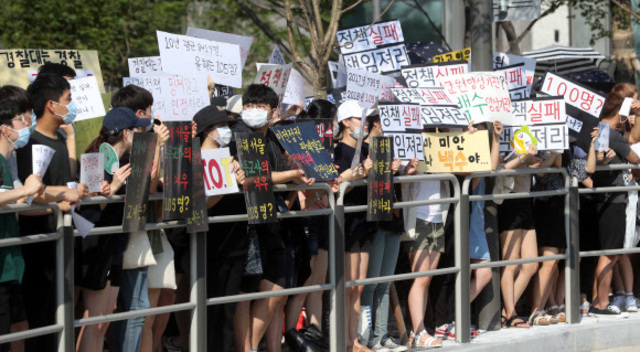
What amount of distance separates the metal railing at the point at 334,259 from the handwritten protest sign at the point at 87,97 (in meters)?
1.35

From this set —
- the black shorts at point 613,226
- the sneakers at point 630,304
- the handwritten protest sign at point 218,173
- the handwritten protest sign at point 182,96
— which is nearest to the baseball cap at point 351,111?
the handwritten protest sign at point 182,96

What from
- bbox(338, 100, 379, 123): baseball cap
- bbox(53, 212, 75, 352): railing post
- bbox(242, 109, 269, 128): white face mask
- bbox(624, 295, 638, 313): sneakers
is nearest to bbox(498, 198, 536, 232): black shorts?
bbox(624, 295, 638, 313): sneakers

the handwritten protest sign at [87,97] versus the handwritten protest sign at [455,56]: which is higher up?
the handwritten protest sign at [455,56]

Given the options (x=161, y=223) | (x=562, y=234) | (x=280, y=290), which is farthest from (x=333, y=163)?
(x=562, y=234)

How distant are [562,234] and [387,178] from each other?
7.23ft

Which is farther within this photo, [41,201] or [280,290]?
[280,290]

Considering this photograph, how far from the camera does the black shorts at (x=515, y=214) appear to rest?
892cm

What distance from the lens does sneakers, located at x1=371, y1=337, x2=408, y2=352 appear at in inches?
319

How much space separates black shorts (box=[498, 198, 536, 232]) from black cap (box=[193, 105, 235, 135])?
301 cm

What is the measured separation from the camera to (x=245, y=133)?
6871 mm

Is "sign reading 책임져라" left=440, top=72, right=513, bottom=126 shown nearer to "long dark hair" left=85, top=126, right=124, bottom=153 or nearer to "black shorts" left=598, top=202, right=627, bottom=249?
"black shorts" left=598, top=202, right=627, bottom=249

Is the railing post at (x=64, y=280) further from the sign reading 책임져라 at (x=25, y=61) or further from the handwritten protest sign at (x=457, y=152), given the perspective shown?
the handwritten protest sign at (x=457, y=152)

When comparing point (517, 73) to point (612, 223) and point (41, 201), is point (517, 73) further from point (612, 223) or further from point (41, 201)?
point (41, 201)

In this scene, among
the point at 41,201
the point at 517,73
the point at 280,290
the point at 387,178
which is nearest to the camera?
the point at 41,201
